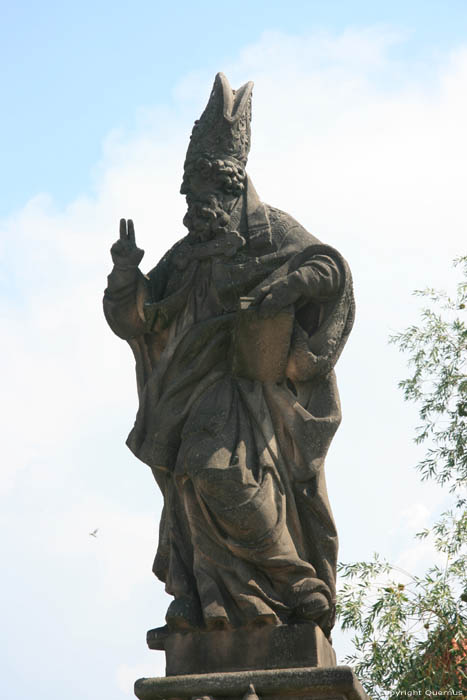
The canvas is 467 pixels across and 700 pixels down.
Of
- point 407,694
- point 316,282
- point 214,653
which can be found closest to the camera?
point 214,653

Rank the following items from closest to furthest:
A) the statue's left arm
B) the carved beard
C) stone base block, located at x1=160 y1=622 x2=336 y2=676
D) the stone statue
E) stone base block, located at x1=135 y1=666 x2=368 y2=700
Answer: stone base block, located at x1=135 y1=666 x2=368 y2=700, stone base block, located at x1=160 y1=622 x2=336 y2=676, the stone statue, the statue's left arm, the carved beard

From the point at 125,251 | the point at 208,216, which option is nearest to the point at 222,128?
the point at 208,216

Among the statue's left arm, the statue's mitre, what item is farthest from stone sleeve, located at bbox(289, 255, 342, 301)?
the statue's mitre

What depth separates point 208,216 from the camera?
725 cm

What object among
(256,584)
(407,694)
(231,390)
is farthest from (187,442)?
(407,694)

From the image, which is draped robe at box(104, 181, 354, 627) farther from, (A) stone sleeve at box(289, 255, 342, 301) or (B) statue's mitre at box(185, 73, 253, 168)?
(B) statue's mitre at box(185, 73, 253, 168)

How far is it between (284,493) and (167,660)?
1.08m

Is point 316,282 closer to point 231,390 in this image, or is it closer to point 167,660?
point 231,390

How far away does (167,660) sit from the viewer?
6.59 meters

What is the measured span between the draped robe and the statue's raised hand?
0.07 meters

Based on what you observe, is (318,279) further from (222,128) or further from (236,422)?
(222,128)

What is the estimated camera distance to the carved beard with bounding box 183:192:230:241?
7242mm

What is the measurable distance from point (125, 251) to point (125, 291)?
0.78ft

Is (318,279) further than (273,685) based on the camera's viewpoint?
Yes
